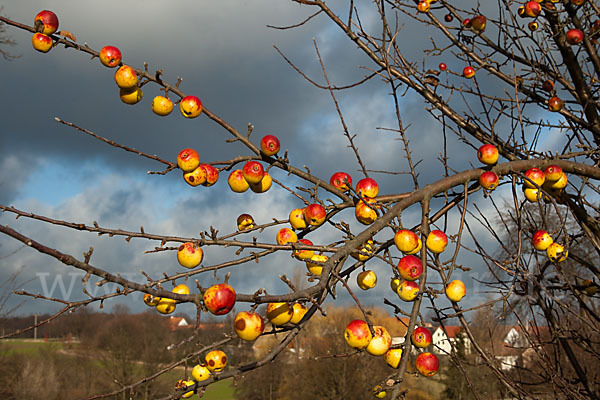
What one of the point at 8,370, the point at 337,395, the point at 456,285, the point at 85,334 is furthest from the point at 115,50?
the point at 85,334

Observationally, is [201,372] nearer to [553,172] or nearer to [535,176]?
[535,176]

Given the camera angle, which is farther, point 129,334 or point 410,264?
point 129,334

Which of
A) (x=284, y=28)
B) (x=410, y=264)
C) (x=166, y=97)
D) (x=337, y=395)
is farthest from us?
(x=337, y=395)

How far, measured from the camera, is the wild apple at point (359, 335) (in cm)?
162

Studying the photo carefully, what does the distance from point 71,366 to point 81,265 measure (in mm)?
32657

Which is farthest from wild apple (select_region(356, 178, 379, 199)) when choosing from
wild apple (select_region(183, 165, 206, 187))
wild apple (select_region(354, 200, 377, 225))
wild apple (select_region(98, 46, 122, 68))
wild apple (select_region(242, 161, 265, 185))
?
wild apple (select_region(98, 46, 122, 68))

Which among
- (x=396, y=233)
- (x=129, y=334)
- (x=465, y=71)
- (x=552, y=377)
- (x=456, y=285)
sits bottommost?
(x=552, y=377)

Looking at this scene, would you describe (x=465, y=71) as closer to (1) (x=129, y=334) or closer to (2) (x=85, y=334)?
(1) (x=129, y=334)

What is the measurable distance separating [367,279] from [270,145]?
30.2 inches

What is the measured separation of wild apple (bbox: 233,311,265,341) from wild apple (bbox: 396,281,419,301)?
0.61m

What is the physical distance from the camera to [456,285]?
6.15 feet

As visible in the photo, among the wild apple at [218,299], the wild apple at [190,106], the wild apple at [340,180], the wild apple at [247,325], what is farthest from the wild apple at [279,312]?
the wild apple at [190,106]

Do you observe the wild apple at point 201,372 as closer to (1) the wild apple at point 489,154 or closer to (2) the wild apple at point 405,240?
(2) the wild apple at point 405,240

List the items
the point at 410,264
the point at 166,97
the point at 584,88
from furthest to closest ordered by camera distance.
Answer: the point at 584,88 → the point at 166,97 → the point at 410,264
